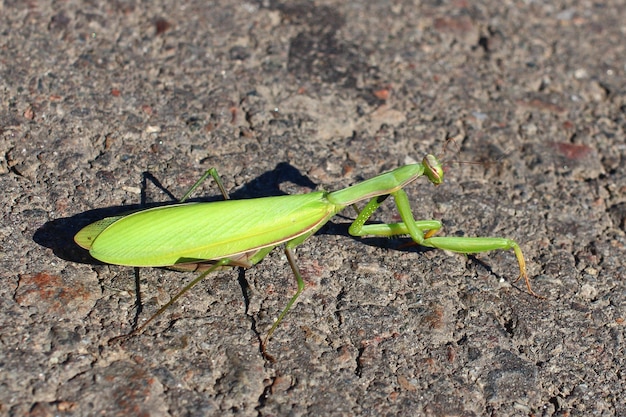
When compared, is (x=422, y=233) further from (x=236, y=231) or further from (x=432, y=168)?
(x=236, y=231)

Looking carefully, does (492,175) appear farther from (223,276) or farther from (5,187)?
(5,187)

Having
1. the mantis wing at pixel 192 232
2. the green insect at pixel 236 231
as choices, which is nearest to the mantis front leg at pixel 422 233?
the green insect at pixel 236 231

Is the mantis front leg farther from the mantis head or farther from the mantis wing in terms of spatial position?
the mantis wing

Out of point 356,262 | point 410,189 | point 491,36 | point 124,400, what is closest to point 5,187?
point 124,400

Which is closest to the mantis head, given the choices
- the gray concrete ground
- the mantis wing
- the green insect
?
the green insect

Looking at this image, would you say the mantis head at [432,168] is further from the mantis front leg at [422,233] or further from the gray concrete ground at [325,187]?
the gray concrete ground at [325,187]

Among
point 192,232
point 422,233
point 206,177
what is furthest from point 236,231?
point 422,233
